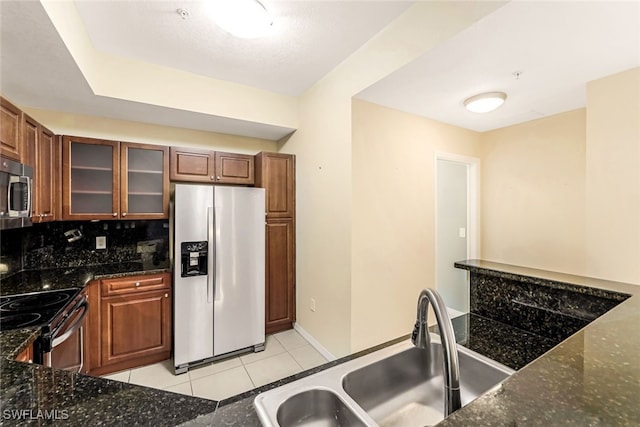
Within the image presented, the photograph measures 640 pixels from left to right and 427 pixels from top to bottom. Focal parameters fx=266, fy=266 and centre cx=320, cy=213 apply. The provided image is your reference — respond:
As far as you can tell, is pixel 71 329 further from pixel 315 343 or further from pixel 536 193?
pixel 536 193

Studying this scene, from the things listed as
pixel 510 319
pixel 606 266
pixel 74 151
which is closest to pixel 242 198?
pixel 74 151

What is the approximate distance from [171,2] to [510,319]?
9.16 ft

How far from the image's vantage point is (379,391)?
1047 millimetres

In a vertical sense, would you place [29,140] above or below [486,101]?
below

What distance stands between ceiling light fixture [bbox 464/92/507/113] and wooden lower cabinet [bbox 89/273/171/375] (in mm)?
3220

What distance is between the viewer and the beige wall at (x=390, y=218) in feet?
7.89

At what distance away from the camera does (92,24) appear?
1.93m

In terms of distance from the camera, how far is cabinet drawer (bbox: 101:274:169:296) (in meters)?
2.28

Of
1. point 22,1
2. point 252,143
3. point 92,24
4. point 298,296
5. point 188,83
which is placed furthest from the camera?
point 252,143

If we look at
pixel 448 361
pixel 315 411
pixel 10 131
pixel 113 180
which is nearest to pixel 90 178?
pixel 113 180

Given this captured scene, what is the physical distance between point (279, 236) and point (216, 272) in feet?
2.81

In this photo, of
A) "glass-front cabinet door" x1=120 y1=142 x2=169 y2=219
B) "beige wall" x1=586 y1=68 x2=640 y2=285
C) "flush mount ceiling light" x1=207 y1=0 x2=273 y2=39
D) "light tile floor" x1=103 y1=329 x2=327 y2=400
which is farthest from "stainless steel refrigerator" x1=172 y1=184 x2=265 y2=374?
"beige wall" x1=586 y1=68 x2=640 y2=285

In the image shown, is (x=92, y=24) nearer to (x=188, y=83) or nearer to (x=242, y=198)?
(x=188, y=83)

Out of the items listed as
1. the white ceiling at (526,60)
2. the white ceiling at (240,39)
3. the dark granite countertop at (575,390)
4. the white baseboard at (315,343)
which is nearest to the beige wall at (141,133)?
the white ceiling at (240,39)
